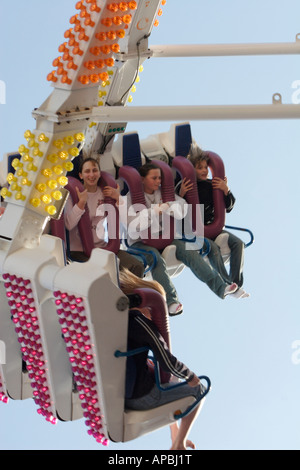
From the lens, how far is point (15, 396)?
32.0 feet

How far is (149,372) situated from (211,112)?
6.42ft

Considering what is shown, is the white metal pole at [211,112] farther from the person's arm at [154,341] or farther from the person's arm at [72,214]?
the person's arm at [72,214]

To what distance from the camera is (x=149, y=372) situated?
29.9 feet

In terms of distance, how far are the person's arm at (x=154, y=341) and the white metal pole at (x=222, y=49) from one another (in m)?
3.15

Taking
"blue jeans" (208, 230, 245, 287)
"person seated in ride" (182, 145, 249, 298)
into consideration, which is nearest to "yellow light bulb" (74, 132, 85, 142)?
"person seated in ride" (182, 145, 249, 298)

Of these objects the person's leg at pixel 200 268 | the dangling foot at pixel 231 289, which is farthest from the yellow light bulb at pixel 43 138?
the dangling foot at pixel 231 289

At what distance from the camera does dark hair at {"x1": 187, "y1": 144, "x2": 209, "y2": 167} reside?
39.9ft

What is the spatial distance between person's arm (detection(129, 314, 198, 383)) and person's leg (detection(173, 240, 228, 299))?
8.63 ft

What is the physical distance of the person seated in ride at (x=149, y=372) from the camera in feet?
29.0

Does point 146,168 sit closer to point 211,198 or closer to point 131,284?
point 211,198

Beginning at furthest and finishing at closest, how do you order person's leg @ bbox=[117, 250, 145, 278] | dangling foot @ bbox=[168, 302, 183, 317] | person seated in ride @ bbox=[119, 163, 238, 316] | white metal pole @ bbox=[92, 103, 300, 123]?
person seated in ride @ bbox=[119, 163, 238, 316] → dangling foot @ bbox=[168, 302, 183, 317] → person's leg @ bbox=[117, 250, 145, 278] → white metal pole @ bbox=[92, 103, 300, 123]

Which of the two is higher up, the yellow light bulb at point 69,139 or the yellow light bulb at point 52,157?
the yellow light bulb at point 69,139

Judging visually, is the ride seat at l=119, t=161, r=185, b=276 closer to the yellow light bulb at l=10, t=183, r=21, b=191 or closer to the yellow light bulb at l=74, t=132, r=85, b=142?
the yellow light bulb at l=74, t=132, r=85, b=142

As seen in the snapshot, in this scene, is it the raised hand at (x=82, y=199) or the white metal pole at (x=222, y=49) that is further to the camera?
the white metal pole at (x=222, y=49)
